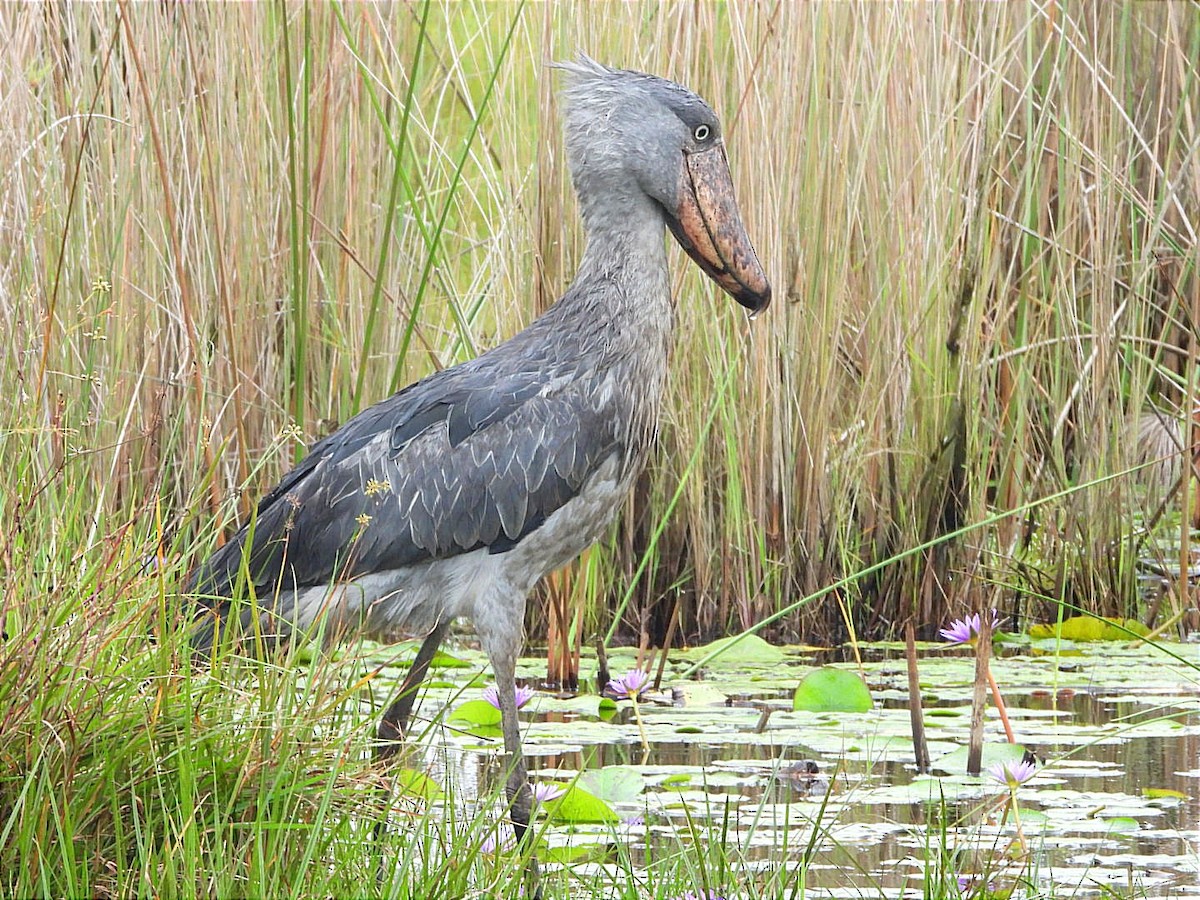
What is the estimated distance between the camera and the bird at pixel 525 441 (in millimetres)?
3914

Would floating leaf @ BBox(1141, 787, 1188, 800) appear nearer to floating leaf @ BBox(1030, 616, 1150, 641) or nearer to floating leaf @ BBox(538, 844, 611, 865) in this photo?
floating leaf @ BBox(538, 844, 611, 865)

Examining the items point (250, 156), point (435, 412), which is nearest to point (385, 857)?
point (435, 412)

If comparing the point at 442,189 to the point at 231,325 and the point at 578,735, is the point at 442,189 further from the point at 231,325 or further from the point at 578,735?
the point at 578,735

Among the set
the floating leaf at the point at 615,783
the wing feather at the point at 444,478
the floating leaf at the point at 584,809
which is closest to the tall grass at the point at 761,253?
the wing feather at the point at 444,478

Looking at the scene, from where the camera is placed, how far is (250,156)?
478 centimetres

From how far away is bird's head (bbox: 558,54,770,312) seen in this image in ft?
13.3

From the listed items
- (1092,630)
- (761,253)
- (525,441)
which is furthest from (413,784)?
(1092,630)

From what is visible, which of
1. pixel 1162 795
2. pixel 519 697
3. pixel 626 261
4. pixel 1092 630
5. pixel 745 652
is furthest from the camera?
pixel 1092 630

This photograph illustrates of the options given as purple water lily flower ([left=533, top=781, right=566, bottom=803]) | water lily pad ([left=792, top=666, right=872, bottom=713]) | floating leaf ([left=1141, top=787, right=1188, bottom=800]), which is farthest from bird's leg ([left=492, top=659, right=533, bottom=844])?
floating leaf ([left=1141, top=787, right=1188, bottom=800])

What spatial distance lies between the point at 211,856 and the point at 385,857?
406mm

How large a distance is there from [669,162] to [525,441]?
0.74 m

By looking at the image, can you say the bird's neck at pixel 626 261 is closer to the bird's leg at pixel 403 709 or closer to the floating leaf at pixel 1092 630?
the bird's leg at pixel 403 709

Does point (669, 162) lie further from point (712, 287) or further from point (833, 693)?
point (833, 693)

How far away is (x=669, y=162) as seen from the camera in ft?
13.4
